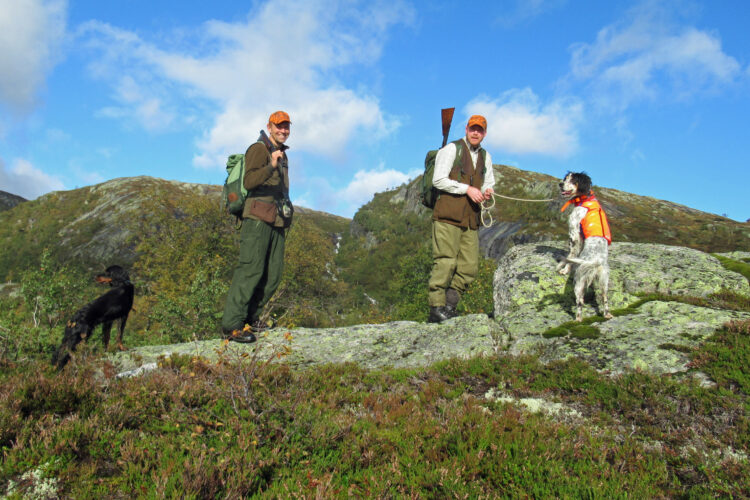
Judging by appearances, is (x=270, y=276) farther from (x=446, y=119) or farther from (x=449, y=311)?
(x=446, y=119)

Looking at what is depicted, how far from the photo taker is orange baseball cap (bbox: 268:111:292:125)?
6312mm

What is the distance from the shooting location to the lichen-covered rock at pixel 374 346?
5578 millimetres

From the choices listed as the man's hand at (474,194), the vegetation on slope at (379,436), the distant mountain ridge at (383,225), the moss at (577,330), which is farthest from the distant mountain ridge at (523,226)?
the vegetation on slope at (379,436)

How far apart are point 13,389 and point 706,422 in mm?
5694

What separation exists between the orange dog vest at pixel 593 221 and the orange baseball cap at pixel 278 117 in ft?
15.1

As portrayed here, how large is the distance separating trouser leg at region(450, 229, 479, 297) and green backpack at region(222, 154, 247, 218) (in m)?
3.75

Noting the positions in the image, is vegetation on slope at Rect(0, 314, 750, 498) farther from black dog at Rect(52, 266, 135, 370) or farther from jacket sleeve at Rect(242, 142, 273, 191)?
jacket sleeve at Rect(242, 142, 273, 191)

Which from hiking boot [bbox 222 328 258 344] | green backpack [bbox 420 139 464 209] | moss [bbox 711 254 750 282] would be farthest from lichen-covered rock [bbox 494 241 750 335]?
hiking boot [bbox 222 328 258 344]

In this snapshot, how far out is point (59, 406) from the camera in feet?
10.7

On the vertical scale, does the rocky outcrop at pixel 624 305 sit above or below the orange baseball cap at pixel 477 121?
below

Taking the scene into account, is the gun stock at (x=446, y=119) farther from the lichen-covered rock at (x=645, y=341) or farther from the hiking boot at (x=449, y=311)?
the lichen-covered rock at (x=645, y=341)

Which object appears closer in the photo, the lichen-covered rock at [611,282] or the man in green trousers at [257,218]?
the man in green trousers at [257,218]

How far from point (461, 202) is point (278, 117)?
10.9 feet

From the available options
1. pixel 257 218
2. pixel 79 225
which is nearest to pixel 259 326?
pixel 257 218
